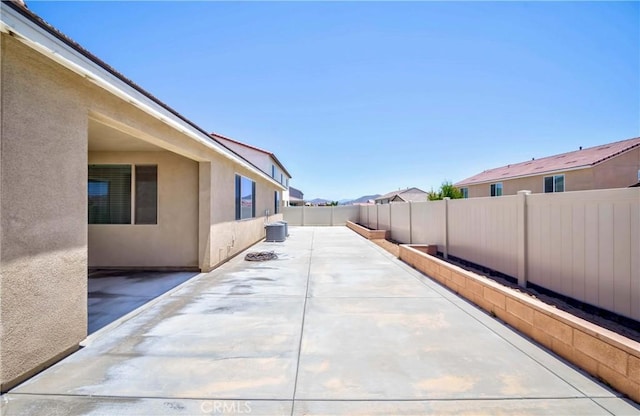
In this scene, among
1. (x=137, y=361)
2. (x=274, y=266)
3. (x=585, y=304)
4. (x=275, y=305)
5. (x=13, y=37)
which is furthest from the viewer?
(x=274, y=266)

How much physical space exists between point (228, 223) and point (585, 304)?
8740 mm

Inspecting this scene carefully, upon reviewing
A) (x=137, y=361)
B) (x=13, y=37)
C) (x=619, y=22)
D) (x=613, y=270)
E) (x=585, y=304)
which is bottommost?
(x=137, y=361)

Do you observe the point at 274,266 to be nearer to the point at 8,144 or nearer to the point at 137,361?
the point at 137,361

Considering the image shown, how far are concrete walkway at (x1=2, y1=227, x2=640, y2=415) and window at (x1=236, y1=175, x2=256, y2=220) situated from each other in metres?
6.18

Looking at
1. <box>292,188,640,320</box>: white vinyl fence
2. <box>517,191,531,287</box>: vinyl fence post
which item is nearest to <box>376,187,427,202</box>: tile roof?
<box>292,188,640,320</box>: white vinyl fence

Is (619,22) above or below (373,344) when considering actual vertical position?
above

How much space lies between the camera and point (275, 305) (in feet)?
17.1

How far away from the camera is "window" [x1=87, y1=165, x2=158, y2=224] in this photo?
813 cm

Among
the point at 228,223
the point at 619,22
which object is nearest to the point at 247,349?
the point at 228,223

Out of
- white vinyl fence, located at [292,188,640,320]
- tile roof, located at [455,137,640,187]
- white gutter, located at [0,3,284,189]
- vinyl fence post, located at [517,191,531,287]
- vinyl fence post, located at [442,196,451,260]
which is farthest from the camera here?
tile roof, located at [455,137,640,187]

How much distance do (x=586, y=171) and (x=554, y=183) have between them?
192 cm

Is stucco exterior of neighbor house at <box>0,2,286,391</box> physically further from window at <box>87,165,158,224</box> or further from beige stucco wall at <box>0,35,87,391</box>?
window at <box>87,165,158,224</box>

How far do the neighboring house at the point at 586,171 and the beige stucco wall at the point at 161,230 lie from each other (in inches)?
838

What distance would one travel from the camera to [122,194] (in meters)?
8.20
